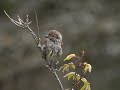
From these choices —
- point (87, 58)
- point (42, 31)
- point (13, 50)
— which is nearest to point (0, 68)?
point (13, 50)

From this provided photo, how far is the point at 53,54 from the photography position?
3.52 metres

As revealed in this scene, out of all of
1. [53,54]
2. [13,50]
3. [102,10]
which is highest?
[102,10]

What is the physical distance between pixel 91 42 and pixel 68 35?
0.53 m

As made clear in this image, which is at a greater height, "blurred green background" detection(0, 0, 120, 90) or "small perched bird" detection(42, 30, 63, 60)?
"blurred green background" detection(0, 0, 120, 90)

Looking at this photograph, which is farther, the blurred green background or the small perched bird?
the blurred green background

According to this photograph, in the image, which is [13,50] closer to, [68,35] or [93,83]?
[68,35]

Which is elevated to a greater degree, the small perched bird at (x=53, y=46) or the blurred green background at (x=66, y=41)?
the blurred green background at (x=66, y=41)

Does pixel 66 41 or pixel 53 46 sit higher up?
pixel 66 41

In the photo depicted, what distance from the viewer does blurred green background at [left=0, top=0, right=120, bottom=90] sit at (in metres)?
10.3

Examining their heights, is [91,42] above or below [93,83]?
above

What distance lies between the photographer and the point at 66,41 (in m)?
10.8

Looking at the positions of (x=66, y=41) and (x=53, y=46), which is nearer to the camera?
(x=53, y=46)

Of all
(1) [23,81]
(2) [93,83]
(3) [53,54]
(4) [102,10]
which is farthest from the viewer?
(4) [102,10]

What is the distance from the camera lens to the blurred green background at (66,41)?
10344mm
